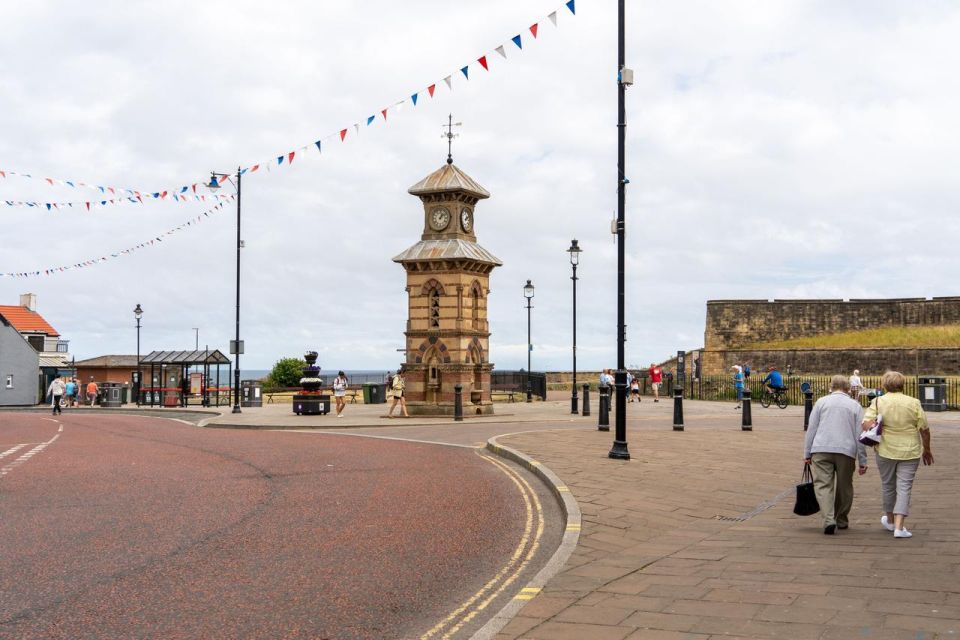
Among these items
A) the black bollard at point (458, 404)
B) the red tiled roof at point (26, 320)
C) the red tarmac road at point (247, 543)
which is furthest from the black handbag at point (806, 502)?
the red tiled roof at point (26, 320)

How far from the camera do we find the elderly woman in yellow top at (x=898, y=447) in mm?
8031

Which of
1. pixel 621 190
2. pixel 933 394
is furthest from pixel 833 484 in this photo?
pixel 933 394

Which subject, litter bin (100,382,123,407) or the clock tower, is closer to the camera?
the clock tower

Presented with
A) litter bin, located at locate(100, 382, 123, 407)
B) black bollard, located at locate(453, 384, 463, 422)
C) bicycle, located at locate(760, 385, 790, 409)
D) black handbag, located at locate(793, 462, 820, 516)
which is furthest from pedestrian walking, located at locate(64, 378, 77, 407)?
black handbag, located at locate(793, 462, 820, 516)

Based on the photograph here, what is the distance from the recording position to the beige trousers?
836cm

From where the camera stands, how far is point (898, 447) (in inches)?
322

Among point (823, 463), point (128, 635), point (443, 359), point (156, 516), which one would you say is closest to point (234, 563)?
point (128, 635)

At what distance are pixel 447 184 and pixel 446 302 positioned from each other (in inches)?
144

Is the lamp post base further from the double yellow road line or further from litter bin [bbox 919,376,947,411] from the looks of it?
litter bin [bbox 919,376,947,411]

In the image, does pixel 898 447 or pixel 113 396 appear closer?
pixel 898 447

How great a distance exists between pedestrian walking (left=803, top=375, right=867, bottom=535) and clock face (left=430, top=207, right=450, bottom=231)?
19.7 meters

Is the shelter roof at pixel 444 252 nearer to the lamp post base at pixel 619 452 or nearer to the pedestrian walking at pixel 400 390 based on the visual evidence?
the pedestrian walking at pixel 400 390

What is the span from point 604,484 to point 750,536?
10.4ft

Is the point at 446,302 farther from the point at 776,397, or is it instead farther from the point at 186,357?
the point at 186,357
